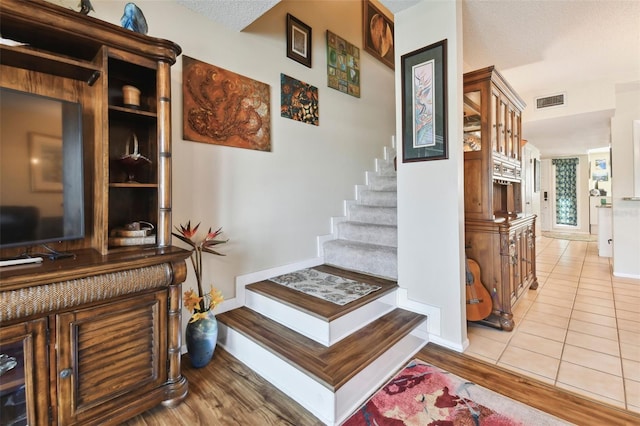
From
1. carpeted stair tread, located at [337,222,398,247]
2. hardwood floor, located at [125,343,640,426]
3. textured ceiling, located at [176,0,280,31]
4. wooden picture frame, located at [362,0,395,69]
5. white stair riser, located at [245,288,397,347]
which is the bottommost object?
hardwood floor, located at [125,343,640,426]

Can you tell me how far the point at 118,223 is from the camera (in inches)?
70.4

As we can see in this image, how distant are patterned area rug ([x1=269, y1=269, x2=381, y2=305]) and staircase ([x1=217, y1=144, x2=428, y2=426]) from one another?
8cm

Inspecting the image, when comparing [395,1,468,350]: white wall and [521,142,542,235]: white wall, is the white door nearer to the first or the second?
[521,142,542,235]: white wall

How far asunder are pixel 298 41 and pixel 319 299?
8.31 ft

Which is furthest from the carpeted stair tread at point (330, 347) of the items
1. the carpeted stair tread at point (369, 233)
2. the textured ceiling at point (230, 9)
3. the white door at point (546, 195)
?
the white door at point (546, 195)

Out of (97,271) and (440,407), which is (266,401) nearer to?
(440,407)

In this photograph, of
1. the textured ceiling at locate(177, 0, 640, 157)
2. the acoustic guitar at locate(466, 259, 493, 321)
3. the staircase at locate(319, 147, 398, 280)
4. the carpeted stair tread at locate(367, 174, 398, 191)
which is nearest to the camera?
the textured ceiling at locate(177, 0, 640, 157)

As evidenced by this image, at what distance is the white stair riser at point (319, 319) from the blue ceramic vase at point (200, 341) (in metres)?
0.44

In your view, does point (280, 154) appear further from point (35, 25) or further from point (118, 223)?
point (35, 25)

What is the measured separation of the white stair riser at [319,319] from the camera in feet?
6.04

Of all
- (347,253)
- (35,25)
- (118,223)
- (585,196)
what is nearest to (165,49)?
(35,25)

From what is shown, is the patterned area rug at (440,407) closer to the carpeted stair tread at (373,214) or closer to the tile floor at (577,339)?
the tile floor at (577,339)

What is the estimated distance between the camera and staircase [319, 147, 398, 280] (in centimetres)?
271

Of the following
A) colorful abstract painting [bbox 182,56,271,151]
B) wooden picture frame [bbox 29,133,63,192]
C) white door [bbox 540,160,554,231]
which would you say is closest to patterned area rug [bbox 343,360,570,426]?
wooden picture frame [bbox 29,133,63,192]
